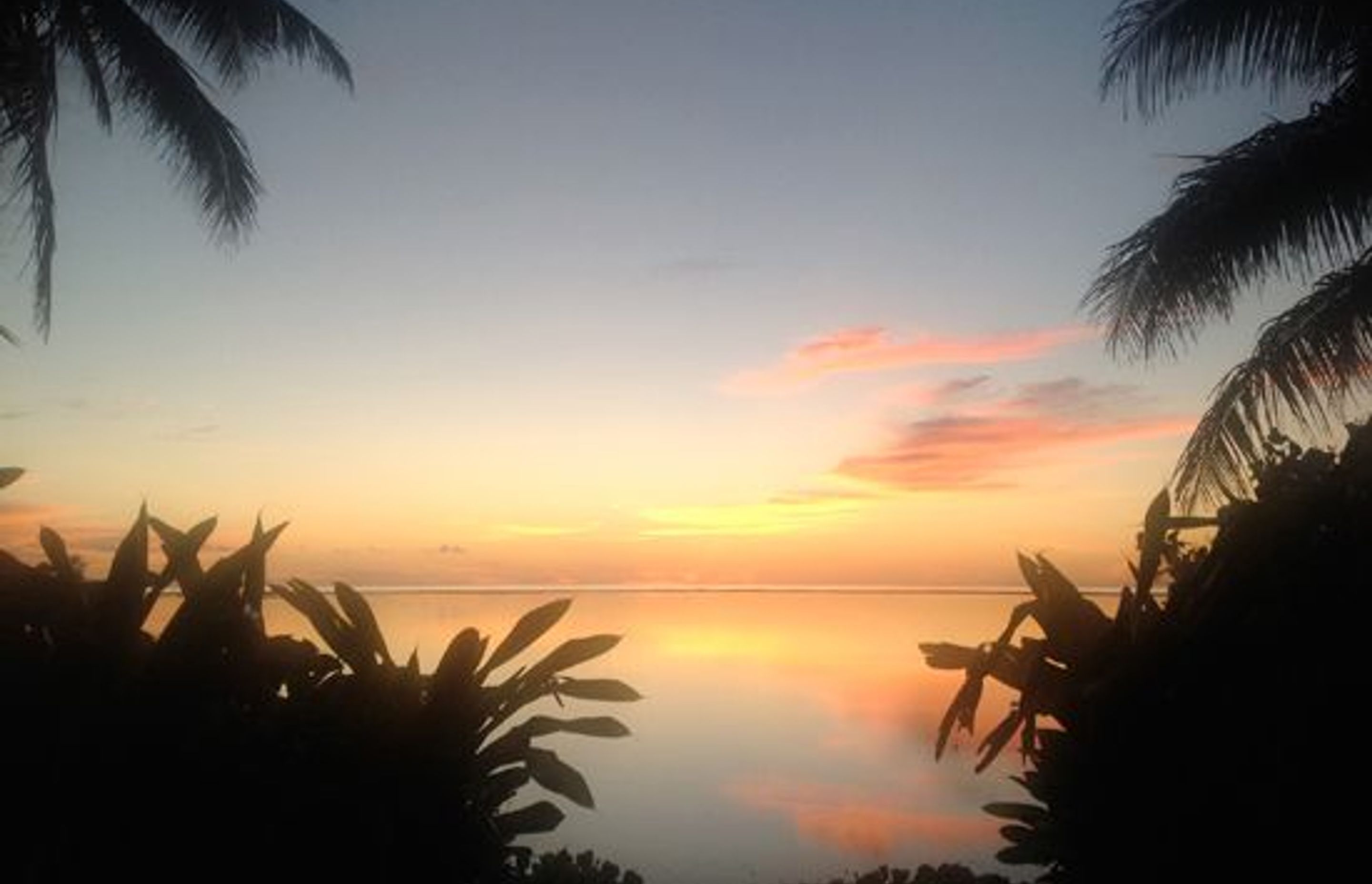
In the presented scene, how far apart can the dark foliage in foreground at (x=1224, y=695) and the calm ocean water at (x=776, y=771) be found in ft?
4.61

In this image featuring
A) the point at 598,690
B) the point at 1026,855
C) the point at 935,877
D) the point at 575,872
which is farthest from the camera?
the point at 935,877

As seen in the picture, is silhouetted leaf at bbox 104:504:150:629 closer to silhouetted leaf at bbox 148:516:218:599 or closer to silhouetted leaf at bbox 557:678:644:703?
silhouetted leaf at bbox 148:516:218:599

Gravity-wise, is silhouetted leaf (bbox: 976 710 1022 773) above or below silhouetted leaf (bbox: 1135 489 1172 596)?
below

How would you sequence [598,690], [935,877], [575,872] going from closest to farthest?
[598,690], [575,872], [935,877]

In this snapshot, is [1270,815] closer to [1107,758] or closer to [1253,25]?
[1107,758]

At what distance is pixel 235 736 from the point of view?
1.50 metres

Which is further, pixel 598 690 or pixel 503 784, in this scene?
pixel 598 690

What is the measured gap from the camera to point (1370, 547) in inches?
72.6

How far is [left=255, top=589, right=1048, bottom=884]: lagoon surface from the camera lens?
13133mm

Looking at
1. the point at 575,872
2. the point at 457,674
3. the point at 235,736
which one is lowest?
the point at 575,872

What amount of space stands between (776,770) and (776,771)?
0.03 meters

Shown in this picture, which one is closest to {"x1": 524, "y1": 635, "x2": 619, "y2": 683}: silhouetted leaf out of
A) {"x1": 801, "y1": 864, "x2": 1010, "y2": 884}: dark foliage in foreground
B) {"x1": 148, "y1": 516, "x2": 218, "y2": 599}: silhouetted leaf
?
{"x1": 148, "y1": 516, "x2": 218, "y2": 599}: silhouetted leaf

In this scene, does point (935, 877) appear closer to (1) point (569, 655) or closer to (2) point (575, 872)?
(2) point (575, 872)

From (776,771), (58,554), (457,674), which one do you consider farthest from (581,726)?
(776,771)
